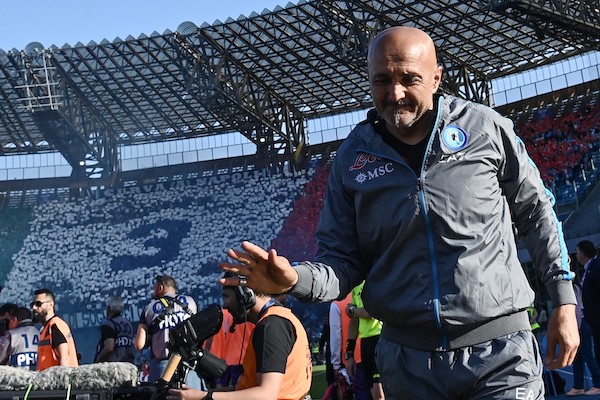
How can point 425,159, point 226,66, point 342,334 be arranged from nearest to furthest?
point 425,159 < point 342,334 < point 226,66

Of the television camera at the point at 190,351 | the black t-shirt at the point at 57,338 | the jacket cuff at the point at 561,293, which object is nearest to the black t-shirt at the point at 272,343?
the television camera at the point at 190,351

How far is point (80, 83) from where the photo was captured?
115ft

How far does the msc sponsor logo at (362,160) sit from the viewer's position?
9.28ft

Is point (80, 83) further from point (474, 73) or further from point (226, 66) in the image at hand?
point (474, 73)

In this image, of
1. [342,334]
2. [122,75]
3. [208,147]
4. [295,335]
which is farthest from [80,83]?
[295,335]

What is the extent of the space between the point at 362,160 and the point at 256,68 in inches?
1183

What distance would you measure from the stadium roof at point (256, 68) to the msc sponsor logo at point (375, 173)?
23.1m

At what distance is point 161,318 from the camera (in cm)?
906

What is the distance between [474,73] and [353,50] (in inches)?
267

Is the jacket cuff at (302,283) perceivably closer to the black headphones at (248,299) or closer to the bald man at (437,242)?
the bald man at (437,242)

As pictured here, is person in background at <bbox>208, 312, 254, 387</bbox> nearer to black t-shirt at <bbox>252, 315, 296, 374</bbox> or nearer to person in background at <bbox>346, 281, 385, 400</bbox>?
black t-shirt at <bbox>252, 315, 296, 374</bbox>

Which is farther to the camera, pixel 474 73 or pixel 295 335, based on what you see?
pixel 474 73

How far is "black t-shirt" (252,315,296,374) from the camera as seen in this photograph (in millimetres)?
4133

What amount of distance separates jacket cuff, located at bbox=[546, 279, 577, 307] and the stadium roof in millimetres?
23109
